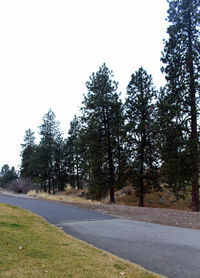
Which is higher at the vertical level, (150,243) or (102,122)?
(102,122)

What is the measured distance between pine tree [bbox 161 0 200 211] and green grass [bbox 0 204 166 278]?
36.0 feet

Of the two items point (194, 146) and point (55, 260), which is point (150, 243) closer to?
point (55, 260)

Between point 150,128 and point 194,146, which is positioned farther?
point 150,128

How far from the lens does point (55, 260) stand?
4.61 meters

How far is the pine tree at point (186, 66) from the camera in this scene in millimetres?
15289

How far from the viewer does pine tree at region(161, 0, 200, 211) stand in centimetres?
1529

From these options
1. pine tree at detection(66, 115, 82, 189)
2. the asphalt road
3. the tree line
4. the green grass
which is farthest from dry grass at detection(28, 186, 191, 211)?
Answer: the green grass

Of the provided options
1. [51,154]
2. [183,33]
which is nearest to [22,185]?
[51,154]

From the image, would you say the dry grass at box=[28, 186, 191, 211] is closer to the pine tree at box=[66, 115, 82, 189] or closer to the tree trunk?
the tree trunk

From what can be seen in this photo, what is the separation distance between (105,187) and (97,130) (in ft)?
17.3

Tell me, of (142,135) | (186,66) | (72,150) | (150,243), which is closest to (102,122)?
(142,135)

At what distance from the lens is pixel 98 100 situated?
22.2 metres

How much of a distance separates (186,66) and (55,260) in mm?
14831

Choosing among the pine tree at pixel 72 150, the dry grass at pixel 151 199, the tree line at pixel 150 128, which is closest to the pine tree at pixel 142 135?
the tree line at pixel 150 128
